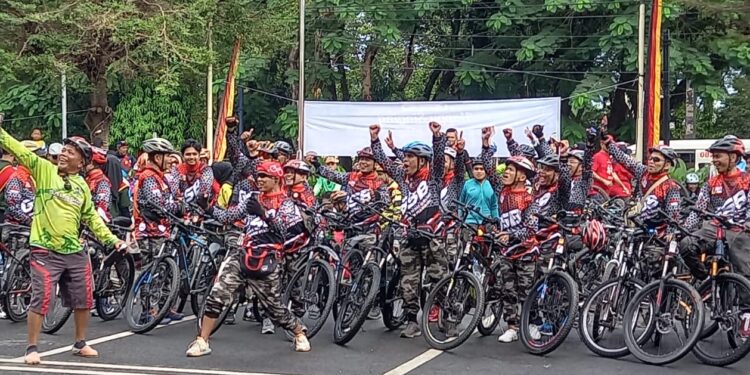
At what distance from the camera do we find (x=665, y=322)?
23.2 feet

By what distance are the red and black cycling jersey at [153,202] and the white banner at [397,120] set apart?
28.6 ft

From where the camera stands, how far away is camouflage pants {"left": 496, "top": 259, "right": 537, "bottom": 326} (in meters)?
8.05

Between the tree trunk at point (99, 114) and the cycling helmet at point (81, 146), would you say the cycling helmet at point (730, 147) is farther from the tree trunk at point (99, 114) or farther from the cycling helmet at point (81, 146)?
the tree trunk at point (99, 114)

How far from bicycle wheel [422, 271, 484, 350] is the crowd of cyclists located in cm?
1

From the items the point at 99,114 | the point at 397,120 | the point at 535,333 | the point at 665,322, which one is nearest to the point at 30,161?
the point at 535,333

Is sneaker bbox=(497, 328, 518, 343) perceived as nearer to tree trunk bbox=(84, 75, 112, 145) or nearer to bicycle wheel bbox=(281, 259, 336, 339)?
bicycle wheel bbox=(281, 259, 336, 339)

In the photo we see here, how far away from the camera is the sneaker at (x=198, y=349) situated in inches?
290

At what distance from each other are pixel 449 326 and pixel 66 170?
3457 mm

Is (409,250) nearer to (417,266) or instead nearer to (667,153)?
(417,266)

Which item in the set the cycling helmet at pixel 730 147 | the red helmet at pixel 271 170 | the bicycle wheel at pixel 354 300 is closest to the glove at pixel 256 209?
the red helmet at pixel 271 170

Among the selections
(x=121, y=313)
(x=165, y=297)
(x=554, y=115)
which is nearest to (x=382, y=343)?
(x=165, y=297)

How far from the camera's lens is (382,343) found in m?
8.09

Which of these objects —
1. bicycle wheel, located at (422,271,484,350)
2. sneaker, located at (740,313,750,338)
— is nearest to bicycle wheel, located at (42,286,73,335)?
bicycle wheel, located at (422,271,484,350)

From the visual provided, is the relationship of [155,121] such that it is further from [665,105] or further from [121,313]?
[121,313]
